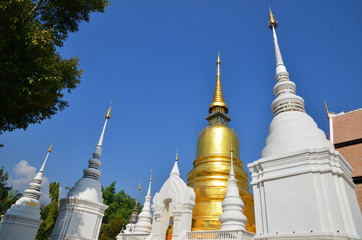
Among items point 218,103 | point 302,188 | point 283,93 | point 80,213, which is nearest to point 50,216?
point 80,213

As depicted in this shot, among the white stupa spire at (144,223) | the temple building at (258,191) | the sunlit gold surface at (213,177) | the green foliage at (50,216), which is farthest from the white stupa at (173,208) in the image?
the green foliage at (50,216)

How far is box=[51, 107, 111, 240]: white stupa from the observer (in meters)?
12.6

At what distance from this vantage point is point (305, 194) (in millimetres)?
5164

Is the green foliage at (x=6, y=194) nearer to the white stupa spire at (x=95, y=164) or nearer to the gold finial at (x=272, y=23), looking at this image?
the white stupa spire at (x=95, y=164)

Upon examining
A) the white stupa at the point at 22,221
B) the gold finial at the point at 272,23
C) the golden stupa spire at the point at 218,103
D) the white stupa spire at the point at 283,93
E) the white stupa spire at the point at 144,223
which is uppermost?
the golden stupa spire at the point at 218,103


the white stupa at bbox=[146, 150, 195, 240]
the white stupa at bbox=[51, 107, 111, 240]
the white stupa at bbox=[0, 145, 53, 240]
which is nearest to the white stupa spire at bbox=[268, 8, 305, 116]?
the white stupa at bbox=[146, 150, 195, 240]

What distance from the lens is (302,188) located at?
17.3 feet

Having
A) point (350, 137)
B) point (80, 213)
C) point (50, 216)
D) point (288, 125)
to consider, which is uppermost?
point (350, 137)

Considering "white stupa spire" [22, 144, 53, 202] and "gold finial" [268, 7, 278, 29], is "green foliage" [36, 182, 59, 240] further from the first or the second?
"gold finial" [268, 7, 278, 29]

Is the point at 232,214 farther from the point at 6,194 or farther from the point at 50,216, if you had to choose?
the point at 6,194

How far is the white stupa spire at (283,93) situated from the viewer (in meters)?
7.11

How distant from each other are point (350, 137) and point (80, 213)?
12903mm

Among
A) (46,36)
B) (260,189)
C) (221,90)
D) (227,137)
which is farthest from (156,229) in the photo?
(221,90)

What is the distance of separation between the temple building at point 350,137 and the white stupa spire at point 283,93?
16.1ft
